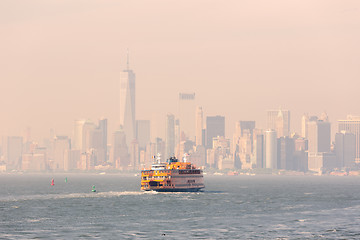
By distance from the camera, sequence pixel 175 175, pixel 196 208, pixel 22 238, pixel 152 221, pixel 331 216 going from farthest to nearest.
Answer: pixel 175 175, pixel 196 208, pixel 331 216, pixel 152 221, pixel 22 238

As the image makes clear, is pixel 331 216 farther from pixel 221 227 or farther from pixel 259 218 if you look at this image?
pixel 221 227

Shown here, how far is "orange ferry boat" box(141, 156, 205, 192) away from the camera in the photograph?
19112 centimetres

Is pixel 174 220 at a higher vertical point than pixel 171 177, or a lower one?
lower

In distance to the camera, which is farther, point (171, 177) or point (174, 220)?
point (171, 177)

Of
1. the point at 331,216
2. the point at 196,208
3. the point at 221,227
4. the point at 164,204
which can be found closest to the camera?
the point at 221,227

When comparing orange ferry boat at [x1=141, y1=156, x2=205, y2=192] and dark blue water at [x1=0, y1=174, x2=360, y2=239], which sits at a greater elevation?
orange ferry boat at [x1=141, y1=156, x2=205, y2=192]

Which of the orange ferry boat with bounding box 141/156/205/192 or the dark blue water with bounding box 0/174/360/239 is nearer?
the dark blue water with bounding box 0/174/360/239

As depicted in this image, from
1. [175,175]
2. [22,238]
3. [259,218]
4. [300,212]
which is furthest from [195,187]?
[22,238]

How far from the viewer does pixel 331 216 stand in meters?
126

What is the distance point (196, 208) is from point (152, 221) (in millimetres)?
28544

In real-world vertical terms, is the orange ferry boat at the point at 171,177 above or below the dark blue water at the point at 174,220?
above

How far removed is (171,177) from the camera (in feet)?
626

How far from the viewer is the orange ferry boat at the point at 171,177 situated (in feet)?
627

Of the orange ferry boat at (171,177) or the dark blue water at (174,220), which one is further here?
the orange ferry boat at (171,177)
